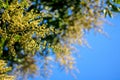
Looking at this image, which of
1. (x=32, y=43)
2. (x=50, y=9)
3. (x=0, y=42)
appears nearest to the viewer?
(x=32, y=43)

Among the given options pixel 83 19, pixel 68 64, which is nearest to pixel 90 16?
pixel 83 19

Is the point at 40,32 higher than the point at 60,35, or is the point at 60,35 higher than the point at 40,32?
the point at 40,32

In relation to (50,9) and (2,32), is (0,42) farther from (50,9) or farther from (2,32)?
(50,9)

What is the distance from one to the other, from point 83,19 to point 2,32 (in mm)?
3000

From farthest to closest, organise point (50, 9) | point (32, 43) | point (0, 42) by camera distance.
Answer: point (50, 9)
point (0, 42)
point (32, 43)

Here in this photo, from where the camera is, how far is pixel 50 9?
5.70 metres

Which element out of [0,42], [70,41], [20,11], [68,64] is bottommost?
[68,64]

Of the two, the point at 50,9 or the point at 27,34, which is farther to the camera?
the point at 50,9

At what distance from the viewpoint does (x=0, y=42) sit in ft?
10.5

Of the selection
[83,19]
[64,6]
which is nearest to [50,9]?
[64,6]

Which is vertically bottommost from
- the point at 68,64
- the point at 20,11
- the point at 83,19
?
the point at 68,64

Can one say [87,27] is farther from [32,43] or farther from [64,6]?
[32,43]

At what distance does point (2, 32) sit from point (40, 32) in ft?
1.42

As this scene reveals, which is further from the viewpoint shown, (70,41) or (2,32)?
(70,41)
